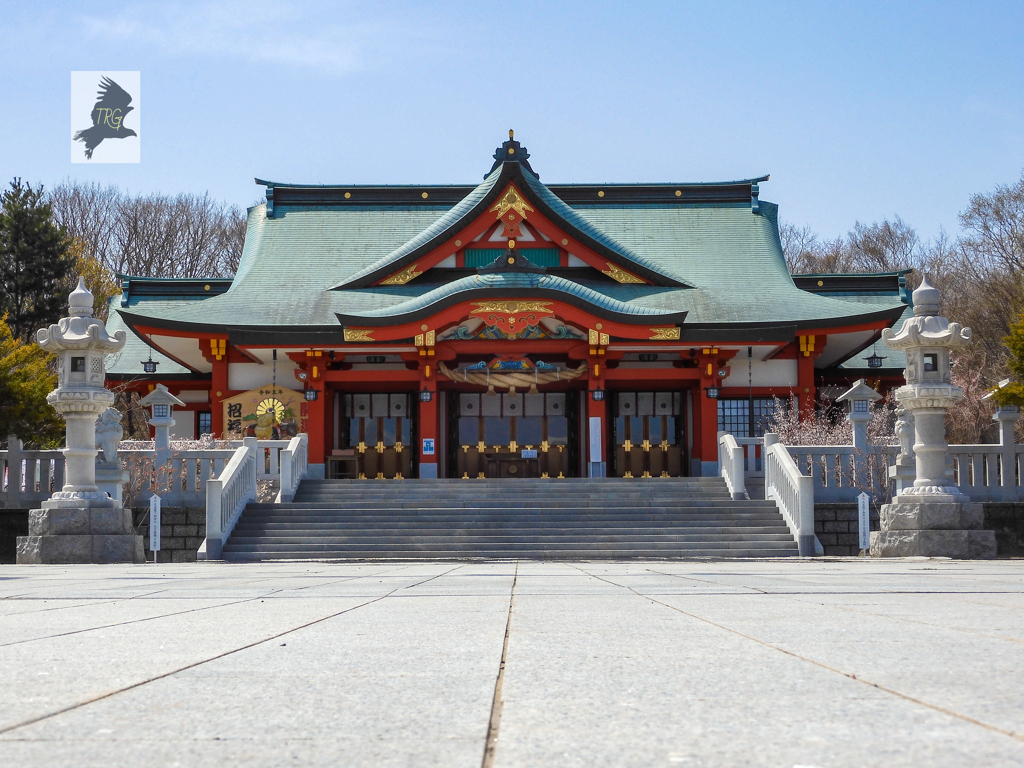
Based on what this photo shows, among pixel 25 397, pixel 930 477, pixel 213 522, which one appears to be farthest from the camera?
pixel 25 397

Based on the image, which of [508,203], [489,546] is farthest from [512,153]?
[489,546]

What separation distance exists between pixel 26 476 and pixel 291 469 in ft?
15.8

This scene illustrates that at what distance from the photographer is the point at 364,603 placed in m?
6.00

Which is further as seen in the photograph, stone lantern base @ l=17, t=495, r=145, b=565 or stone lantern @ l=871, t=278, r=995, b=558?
stone lantern base @ l=17, t=495, r=145, b=565

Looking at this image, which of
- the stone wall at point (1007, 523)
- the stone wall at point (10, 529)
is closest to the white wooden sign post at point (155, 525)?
the stone wall at point (10, 529)

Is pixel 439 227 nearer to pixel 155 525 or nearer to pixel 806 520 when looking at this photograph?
pixel 155 525

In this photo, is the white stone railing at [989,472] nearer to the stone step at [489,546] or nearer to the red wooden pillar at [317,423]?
the stone step at [489,546]

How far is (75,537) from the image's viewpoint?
45.5 feet

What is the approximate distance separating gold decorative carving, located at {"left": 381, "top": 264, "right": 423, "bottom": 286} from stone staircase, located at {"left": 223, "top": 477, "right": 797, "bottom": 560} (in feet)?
26.7

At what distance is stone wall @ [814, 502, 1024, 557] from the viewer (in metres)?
17.3

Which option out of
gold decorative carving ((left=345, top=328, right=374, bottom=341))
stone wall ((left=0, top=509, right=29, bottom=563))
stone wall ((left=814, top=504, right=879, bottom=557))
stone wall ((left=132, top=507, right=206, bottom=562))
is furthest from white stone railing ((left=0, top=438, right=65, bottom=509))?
stone wall ((left=814, top=504, right=879, bottom=557))

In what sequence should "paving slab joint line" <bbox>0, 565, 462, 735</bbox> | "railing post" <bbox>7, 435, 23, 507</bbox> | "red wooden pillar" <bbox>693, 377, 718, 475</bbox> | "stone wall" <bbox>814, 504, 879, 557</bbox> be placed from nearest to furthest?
"paving slab joint line" <bbox>0, 565, 462, 735</bbox>
"stone wall" <bbox>814, 504, 879, 557</bbox>
"railing post" <bbox>7, 435, 23, 507</bbox>
"red wooden pillar" <bbox>693, 377, 718, 475</bbox>

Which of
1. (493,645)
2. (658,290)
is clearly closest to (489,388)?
(658,290)

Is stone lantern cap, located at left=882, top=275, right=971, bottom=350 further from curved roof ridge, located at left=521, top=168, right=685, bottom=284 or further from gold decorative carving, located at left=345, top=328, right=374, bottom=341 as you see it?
gold decorative carving, located at left=345, top=328, right=374, bottom=341
